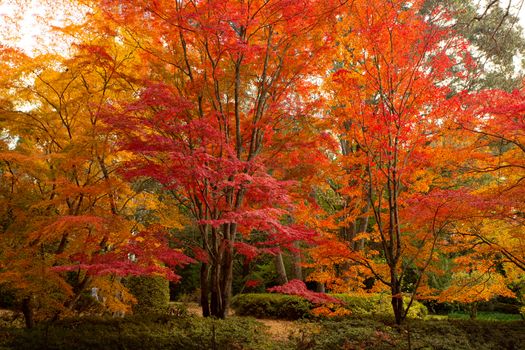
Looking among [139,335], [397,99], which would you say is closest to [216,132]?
[139,335]

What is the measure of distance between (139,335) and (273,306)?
7.33m

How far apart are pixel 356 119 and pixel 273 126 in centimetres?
181

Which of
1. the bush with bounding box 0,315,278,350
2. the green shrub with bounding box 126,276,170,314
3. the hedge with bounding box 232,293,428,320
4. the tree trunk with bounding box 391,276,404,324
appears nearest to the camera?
the bush with bounding box 0,315,278,350

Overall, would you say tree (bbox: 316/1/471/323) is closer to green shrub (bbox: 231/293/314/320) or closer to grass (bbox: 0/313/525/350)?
grass (bbox: 0/313/525/350)

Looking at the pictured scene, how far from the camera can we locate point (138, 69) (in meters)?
7.08

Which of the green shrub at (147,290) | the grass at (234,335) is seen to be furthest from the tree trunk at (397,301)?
the green shrub at (147,290)

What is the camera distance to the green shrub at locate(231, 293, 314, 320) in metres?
12.1

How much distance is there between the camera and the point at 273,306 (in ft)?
41.3

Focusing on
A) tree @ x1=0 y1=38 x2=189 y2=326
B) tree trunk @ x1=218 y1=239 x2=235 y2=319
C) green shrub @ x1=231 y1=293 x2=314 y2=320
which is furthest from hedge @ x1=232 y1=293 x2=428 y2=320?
tree @ x1=0 y1=38 x2=189 y2=326

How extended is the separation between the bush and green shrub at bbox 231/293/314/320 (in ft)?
18.7

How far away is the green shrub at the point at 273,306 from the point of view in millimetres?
12141

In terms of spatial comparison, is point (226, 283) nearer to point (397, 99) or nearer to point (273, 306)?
point (397, 99)

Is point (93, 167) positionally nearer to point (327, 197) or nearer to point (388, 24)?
point (388, 24)

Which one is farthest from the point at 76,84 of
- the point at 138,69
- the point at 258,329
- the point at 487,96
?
the point at 487,96
